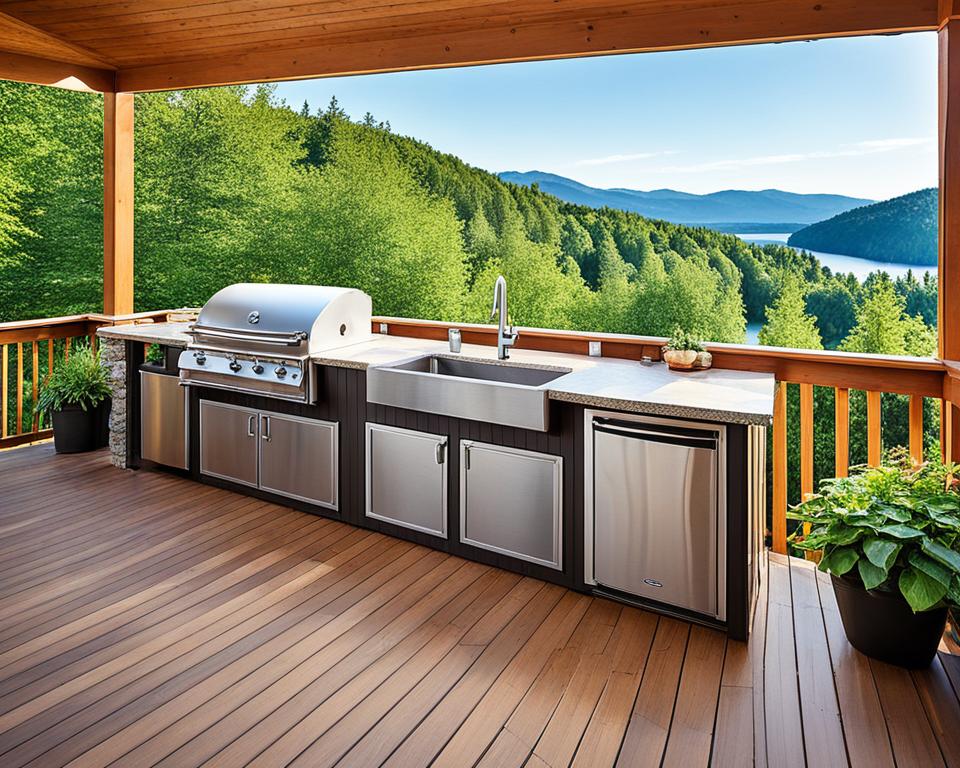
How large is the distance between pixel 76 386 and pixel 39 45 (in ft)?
7.61

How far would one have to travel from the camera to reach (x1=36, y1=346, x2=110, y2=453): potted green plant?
5.04m

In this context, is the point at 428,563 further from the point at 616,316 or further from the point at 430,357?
the point at 616,316

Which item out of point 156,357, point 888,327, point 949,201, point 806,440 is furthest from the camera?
point 888,327

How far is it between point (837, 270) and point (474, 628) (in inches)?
A: 249

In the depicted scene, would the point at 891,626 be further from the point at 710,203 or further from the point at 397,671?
the point at 710,203

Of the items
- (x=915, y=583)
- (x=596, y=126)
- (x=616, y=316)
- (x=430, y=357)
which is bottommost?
(x=915, y=583)

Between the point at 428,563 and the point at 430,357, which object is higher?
the point at 430,357

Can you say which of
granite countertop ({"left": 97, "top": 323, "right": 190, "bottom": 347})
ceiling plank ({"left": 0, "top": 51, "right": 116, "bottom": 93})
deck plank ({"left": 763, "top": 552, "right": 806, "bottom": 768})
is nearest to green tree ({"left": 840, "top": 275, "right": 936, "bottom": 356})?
deck plank ({"left": 763, "top": 552, "right": 806, "bottom": 768})

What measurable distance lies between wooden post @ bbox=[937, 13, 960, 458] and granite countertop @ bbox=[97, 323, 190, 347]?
393 centimetres

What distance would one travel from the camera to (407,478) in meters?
3.56

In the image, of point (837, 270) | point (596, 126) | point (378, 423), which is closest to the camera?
point (378, 423)

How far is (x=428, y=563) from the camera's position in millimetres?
3354

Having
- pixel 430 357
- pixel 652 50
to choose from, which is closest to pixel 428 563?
pixel 430 357

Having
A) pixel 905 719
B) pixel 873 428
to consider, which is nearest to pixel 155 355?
pixel 873 428
